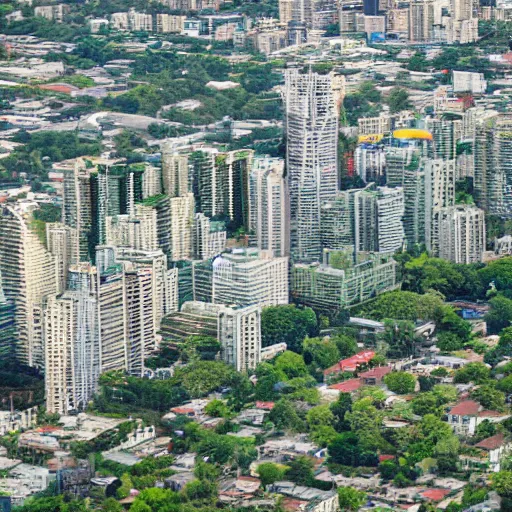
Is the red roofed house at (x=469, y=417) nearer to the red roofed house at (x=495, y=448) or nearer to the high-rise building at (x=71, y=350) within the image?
the red roofed house at (x=495, y=448)

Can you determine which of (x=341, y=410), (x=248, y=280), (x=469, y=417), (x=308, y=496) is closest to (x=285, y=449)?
(x=341, y=410)

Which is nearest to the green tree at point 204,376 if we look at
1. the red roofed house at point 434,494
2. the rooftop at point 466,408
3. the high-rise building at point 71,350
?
the high-rise building at point 71,350

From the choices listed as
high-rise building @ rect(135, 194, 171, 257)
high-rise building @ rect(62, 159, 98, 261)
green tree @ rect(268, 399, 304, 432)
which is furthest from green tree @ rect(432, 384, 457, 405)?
high-rise building @ rect(62, 159, 98, 261)

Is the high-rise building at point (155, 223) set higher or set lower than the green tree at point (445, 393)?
higher

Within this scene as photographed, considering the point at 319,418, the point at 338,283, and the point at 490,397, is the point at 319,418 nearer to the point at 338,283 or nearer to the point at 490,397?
the point at 490,397

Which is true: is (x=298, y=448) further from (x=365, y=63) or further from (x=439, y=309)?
(x=365, y=63)

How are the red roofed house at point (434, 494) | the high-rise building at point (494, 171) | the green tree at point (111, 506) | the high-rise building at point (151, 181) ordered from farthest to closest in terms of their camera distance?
the high-rise building at point (494, 171), the high-rise building at point (151, 181), the red roofed house at point (434, 494), the green tree at point (111, 506)

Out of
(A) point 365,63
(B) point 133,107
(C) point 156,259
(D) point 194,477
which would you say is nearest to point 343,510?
(D) point 194,477

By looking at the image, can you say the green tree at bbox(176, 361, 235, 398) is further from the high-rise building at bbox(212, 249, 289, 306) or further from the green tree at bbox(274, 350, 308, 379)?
the high-rise building at bbox(212, 249, 289, 306)
